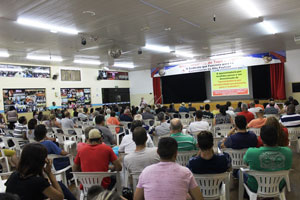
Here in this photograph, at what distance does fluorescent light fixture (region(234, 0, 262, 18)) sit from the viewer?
561cm

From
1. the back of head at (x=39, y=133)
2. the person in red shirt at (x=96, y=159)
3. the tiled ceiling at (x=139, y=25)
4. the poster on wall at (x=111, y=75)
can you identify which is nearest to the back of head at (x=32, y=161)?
the person in red shirt at (x=96, y=159)

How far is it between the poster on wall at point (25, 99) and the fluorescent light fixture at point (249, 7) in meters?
10.6

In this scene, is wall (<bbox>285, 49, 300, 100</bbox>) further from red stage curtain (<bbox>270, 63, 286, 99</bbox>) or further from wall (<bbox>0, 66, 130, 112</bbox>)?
wall (<bbox>0, 66, 130, 112</bbox>)

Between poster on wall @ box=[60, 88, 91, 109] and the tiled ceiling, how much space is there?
3583 millimetres

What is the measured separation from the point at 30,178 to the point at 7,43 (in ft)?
25.5

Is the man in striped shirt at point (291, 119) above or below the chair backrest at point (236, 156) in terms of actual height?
above

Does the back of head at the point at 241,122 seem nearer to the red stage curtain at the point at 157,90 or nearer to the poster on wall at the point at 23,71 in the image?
the poster on wall at the point at 23,71

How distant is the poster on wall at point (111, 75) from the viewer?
52.3 ft

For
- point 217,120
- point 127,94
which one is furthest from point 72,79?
point 217,120

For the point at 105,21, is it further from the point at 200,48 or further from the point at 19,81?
the point at 19,81

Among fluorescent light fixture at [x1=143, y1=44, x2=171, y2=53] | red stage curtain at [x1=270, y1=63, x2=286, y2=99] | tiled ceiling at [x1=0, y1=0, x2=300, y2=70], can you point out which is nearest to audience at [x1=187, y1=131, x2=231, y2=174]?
tiled ceiling at [x1=0, y1=0, x2=300, y2=70]

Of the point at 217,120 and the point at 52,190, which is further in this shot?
the point at 217,120

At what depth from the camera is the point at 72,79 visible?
46.5 ft

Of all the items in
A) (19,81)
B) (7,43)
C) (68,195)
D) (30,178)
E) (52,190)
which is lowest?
(68,195)
